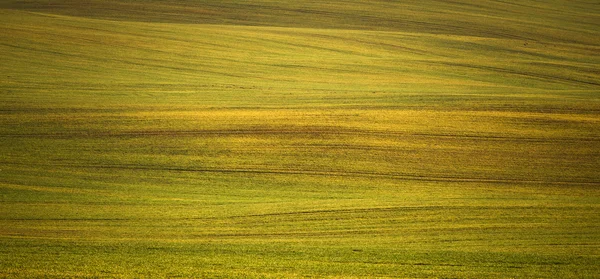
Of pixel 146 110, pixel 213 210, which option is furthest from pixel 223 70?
pixel 213 210

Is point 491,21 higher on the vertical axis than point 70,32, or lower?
higher

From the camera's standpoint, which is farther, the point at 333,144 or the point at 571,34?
the point at 571,34

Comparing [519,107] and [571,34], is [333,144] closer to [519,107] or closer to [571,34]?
[519,107]

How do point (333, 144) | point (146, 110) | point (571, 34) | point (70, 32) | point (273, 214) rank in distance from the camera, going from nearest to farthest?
point (273, 214) < point (333, 144) < point (146, 110) < point (70, 32) < point (571, 34)

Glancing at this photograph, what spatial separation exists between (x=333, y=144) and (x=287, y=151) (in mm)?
862

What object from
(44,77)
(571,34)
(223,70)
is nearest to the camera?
(44,77)

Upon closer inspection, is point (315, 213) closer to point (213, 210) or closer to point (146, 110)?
point (213, 210)

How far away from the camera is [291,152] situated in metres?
12.0

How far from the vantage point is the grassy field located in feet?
28.6

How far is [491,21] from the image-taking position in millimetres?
23266

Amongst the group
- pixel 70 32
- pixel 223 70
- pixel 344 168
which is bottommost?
pixel 344 168

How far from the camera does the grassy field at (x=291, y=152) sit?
28.6ft

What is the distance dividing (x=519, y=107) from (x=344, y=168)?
4.60 metres

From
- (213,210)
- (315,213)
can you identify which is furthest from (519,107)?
(213,210)
